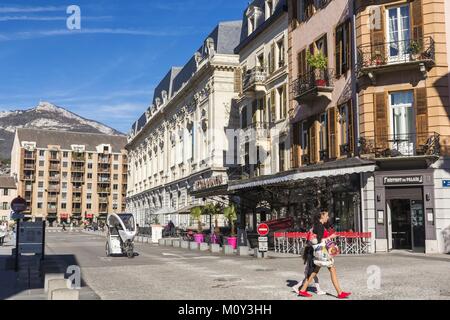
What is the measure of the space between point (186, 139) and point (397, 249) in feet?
123

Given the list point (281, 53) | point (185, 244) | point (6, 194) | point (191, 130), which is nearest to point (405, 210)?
point (185, 244)

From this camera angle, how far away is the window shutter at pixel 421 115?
23172 mm

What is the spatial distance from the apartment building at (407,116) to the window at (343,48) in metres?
1.31

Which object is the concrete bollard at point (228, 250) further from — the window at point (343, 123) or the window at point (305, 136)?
the window at point (305, 136)

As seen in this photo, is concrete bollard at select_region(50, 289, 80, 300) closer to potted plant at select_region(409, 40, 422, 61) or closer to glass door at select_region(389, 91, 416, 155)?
glass door at select_region(389, 91, 416, 155)

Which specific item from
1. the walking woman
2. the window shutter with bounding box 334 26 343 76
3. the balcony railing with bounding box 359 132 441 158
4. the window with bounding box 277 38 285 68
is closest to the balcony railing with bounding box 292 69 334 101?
the window shutter with bounding box 334 26 343 76

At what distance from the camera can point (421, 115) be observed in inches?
918

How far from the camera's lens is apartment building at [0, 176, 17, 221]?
125312mm

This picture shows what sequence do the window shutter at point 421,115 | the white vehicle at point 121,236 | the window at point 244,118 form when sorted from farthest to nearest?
the window at point 244,118, the white vehicle at point 121,236, the window shutter at point 421,115

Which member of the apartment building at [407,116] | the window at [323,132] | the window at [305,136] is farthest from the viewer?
the window at [305,136]

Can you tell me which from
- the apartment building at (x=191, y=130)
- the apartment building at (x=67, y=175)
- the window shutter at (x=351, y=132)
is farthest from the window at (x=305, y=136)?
the apartment building at (x=67, y=175)
